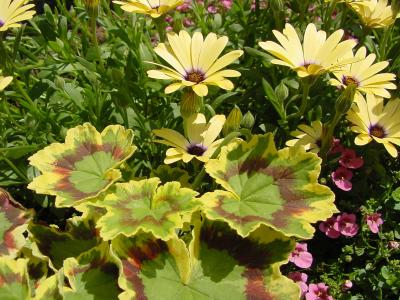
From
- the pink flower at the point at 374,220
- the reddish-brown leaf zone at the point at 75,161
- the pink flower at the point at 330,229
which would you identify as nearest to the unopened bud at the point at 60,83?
the reddish-brown leaf zone at the point at 75,161

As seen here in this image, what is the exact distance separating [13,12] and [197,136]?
64cm

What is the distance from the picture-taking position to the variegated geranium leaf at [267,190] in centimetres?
128

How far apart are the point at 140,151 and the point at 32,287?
60cm

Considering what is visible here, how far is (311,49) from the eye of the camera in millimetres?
1617

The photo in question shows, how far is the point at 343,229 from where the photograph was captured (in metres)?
1.73

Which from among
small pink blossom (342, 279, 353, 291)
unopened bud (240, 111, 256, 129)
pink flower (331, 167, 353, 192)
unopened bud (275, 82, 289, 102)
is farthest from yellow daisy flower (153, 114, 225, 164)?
small pink blossom (342, 279, 353, 291)

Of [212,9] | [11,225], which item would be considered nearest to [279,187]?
[11,225]

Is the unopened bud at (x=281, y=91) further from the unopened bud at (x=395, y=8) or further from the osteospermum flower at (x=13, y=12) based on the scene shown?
the osteospermum flower at (x=13, y=12)

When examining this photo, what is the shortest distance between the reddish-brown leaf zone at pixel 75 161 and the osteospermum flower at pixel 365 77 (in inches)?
24.2

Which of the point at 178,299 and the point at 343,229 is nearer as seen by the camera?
the point at 178,299

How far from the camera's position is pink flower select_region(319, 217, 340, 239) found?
1733 mm

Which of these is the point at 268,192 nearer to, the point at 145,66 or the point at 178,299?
the point at 178,299

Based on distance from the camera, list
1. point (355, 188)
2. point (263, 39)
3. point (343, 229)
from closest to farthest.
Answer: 1. point (343, 229)
2. point (355, 188)
3. point (263, 39)

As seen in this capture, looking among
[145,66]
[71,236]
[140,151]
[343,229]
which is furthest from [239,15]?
[71,236]
